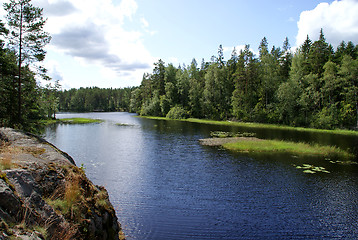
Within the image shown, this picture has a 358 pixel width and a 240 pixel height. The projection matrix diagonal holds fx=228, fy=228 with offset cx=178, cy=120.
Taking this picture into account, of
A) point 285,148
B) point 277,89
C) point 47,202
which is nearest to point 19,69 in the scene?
point 47,202

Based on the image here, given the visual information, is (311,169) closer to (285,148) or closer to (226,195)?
(285,148)

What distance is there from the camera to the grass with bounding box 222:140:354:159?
33562mm

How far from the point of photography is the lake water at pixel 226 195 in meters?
13.7

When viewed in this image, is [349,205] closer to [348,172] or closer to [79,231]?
[348,172]

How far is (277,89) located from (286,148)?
155ft

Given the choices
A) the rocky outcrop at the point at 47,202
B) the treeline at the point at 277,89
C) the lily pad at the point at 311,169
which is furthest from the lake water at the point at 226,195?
the treeline at the point at 277,89

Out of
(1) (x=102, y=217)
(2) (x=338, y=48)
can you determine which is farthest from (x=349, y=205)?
(2) (x=338, y=48)

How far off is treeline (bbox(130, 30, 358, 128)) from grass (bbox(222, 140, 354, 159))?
108ft

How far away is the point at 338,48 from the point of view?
257 feet

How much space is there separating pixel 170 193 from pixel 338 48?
8699cm

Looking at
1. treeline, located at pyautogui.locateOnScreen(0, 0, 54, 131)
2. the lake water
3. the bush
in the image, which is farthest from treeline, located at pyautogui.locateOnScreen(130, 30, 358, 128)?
treeline, located at pyautogui.locateOnScreen(0, 0, 54, 131)

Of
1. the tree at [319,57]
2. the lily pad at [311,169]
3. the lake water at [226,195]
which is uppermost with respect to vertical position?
the tree at [319,57]

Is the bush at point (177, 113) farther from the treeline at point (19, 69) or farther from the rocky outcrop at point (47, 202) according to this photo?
the rocky outcrop at point (47, 202)

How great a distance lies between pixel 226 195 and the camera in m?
18.5
